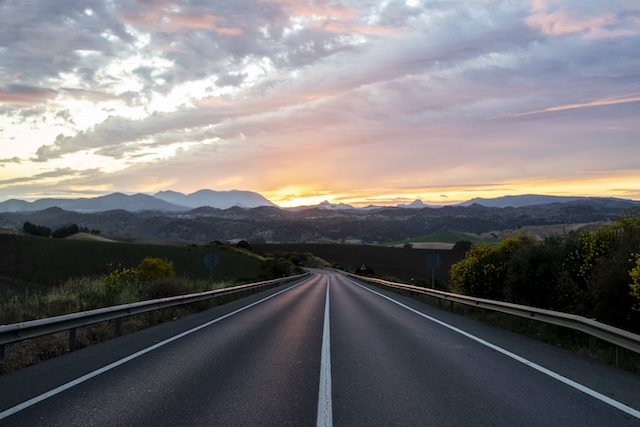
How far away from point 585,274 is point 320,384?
10.5 meters

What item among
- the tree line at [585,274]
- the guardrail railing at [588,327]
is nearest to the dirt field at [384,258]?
the tree line at [585,274]

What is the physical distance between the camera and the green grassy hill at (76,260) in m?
55.0

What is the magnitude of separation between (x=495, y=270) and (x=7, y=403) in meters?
19.1

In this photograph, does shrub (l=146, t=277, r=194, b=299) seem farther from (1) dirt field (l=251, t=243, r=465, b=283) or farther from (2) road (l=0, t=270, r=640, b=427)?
Answer: (1) dirt field (l=251, t=243, r=465, b=283)

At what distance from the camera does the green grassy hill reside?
55.0 meters

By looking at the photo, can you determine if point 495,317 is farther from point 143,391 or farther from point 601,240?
point 143,391

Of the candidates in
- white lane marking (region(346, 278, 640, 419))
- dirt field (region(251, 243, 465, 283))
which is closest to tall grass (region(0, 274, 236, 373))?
white lane marking (region(346, 278, 640, 419))

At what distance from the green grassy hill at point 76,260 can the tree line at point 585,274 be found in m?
40.0

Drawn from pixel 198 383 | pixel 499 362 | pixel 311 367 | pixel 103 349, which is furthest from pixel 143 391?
pixel 499 362

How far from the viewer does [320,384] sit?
24.0ft

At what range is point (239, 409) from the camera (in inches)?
237

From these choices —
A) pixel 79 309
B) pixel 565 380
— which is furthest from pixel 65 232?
pixel 565 380

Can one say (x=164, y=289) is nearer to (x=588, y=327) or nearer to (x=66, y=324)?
(x=66, y=324)

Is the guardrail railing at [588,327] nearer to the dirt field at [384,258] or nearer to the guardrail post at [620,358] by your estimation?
the guardrail post at [620,358]
